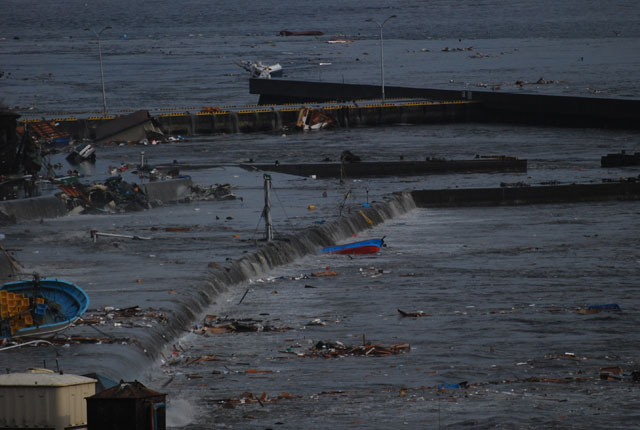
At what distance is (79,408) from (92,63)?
6610 inches

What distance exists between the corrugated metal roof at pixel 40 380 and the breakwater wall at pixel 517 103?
70389mm

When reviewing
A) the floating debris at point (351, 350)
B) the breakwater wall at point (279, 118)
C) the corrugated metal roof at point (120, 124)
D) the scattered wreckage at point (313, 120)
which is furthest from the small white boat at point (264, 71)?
the floating debris at point (351, 350)

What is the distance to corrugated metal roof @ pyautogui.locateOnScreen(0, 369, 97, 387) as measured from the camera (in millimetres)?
22062

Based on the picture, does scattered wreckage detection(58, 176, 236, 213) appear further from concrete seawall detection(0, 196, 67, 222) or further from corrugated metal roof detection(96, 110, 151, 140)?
corrugated metal roof detection(96, 110, 151, 140)

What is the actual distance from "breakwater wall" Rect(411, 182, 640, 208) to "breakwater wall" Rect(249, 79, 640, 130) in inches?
1126

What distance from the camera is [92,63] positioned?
185250 mm

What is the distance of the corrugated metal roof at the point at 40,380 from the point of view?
22062 millimetres

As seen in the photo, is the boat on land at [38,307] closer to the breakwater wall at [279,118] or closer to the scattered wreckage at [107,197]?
the scattered wreckage at [107,197]

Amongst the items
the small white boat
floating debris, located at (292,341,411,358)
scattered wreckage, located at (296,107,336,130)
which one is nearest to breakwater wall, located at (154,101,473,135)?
scattered wreckage, located at (296,107,336,130)

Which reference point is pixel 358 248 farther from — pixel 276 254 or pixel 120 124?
pixel 120 124

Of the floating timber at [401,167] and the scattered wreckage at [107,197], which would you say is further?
the floating timber at [401,167]

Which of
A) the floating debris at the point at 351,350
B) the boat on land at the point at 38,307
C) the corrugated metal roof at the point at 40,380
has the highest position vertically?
the corrugated metal roof at the point at 40,380

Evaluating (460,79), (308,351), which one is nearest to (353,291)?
(308,351)

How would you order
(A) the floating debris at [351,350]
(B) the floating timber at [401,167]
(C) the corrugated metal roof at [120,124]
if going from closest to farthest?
1. (A) the floating debris at [351,350]
2. (B) the floating timber at [401,167]
3. (C) the corrugated metal roof at [120,124]
